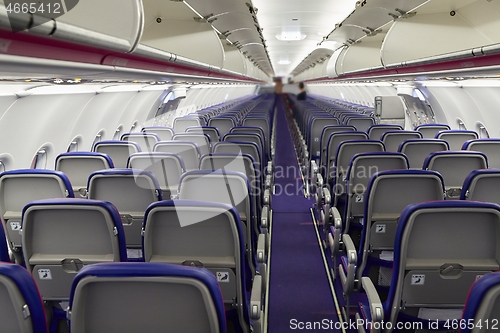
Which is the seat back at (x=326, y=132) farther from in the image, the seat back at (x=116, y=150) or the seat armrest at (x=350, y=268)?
the seat armrest at (x=350, y=268)

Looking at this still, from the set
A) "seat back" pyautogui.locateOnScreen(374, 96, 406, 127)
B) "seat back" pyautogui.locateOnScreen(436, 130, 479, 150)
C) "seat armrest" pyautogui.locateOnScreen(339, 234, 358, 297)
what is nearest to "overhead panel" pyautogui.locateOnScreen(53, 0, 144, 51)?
"seat armrest" pyautogui.locateOnScreen(339, 234, 358, 297)

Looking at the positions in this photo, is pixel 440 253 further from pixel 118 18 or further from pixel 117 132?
pixel 117 132

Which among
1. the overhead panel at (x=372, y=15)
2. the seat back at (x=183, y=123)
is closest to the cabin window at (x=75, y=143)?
the seat back at (x=183, y=123)

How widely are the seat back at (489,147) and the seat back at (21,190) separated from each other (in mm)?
4934

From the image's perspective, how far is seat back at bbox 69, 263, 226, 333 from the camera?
1611 mm

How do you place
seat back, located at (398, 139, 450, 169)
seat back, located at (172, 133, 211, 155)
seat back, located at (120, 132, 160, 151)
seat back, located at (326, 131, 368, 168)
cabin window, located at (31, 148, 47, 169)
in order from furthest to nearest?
seat back, located at (172, 133, 211, 155) < seat back, located at (120, 132, 160, 151) < cabin window, located at (31, 148, 47, 169) < seat back, located at (326, 131, 368, 168) < seat back, located at (398, 139, 450, 169)

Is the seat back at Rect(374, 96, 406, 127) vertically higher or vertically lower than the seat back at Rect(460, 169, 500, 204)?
higher

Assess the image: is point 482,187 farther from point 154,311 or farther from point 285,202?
point 285,202

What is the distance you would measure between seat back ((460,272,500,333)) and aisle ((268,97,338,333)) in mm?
2651

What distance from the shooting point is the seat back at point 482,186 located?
11.7ft

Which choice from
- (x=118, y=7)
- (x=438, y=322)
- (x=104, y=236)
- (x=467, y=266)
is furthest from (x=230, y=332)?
(x=118, y=7)

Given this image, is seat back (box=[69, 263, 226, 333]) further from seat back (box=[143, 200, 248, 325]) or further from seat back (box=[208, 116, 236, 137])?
seat back (box=[208, 116, 236, 137])

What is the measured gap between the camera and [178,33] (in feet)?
21.0

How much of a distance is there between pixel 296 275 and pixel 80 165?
9.55 feet
